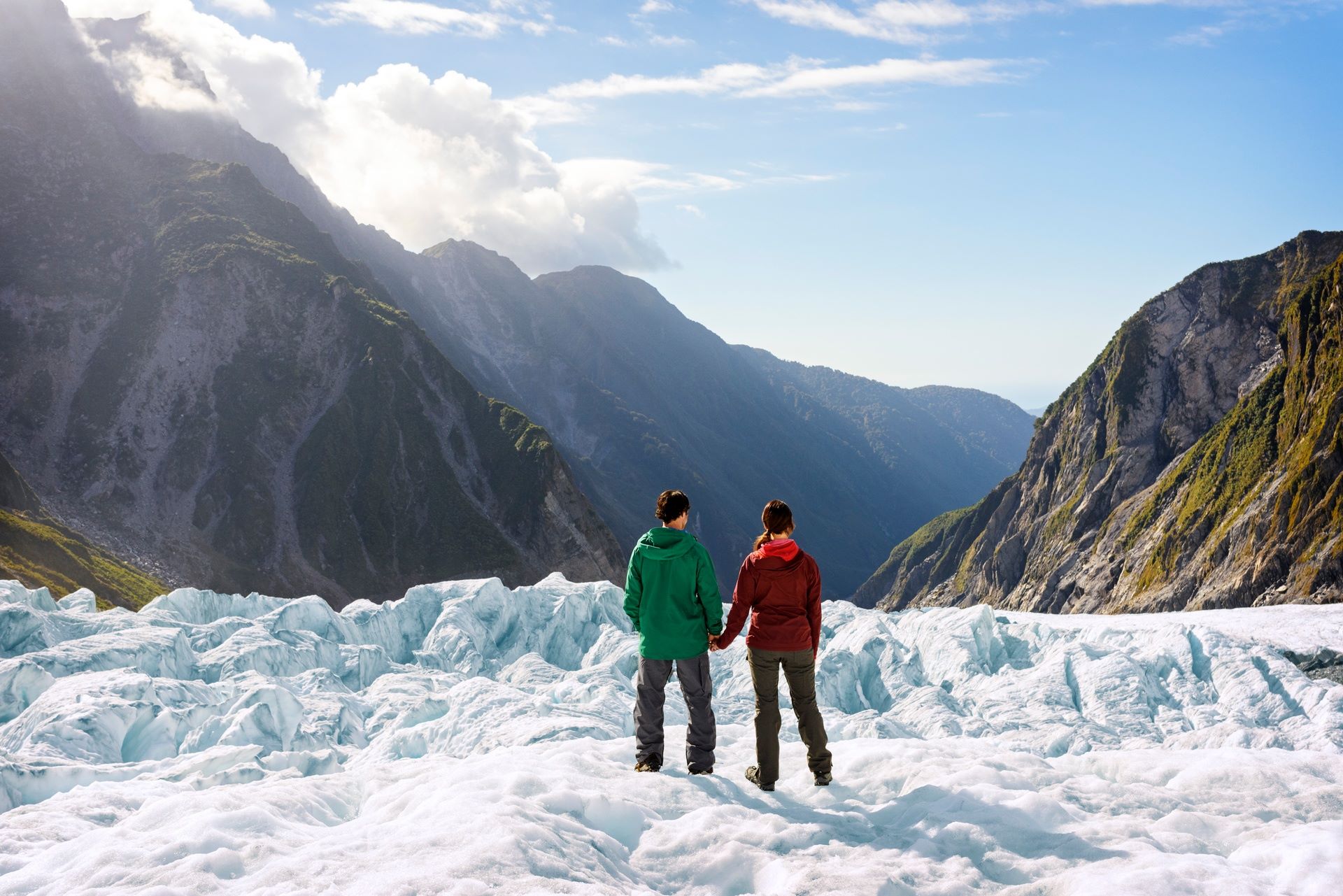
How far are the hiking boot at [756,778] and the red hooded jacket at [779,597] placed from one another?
1364 mm

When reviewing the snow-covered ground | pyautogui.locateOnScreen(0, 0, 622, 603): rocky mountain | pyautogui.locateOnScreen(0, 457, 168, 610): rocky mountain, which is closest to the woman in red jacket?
the snow-covered ground

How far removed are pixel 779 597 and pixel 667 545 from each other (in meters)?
1.27

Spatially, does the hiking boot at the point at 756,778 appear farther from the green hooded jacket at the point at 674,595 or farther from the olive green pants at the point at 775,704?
the green hooded jacket at the point at 674,595

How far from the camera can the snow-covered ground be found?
23.4ft

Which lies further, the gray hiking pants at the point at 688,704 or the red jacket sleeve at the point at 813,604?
the gray hiking pants at the point at 688,704

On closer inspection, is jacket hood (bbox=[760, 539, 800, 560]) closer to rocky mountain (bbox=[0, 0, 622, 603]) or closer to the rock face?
the rock face

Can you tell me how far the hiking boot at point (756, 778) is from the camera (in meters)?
9.35

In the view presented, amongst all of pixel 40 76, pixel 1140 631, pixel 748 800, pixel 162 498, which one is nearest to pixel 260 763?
pixel 748 800

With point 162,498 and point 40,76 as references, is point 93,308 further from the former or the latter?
point 40,76

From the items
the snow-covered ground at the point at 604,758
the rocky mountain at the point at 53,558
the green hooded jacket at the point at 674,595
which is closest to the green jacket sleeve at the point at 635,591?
the green hooded jacket at the point at 674,595

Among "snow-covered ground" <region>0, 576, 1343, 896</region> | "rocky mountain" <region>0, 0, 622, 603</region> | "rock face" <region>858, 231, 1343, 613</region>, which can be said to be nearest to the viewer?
"snow-covered ground" <region>0, 576, 1343, 896</region>

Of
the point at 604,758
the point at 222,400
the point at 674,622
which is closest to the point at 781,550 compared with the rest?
the point at 674,622

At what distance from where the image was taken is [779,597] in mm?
→ 9297

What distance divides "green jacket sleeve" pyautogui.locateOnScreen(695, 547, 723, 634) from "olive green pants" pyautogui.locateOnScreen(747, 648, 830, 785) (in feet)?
1.55
